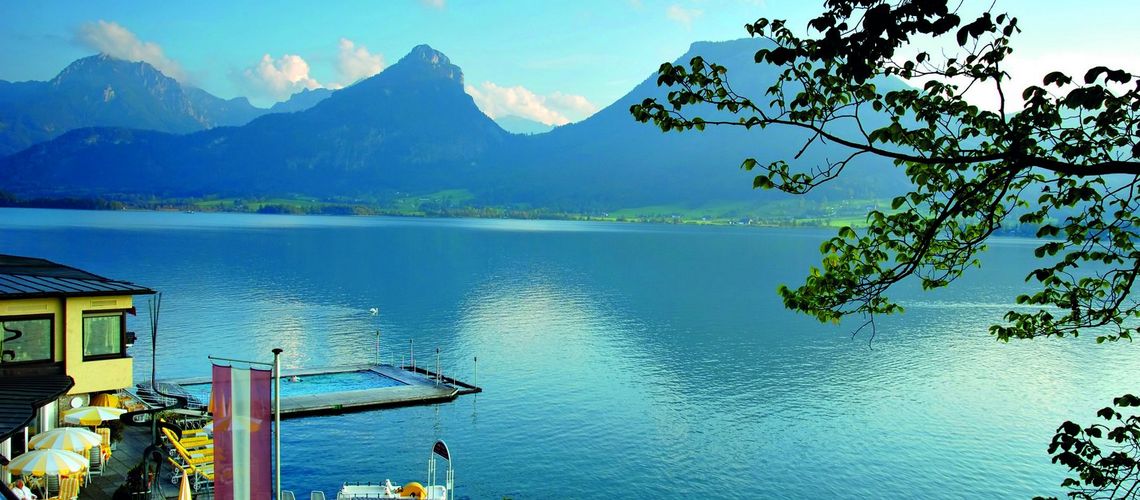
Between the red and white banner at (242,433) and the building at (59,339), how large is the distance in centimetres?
791

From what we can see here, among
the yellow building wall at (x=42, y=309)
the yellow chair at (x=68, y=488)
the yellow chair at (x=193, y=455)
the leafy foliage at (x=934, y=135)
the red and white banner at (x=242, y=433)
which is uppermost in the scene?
the leafy foliage at (x=934, y=135)

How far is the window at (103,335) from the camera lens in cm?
2677

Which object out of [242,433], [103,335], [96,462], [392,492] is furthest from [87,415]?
[242,433]

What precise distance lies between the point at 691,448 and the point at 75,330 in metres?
27.3

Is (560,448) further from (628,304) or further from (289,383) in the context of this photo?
(628,304)

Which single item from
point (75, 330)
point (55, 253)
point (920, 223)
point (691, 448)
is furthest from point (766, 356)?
point (55, 253)

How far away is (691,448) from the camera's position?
4106cm

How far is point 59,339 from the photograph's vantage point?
85.5ft

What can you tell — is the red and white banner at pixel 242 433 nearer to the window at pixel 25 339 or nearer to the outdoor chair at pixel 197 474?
the window at pixel 25 339

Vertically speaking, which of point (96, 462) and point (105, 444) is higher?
point (105, 444)

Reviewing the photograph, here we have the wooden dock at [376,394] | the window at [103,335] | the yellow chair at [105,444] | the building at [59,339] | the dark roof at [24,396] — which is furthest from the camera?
the wooden dock at [376,394]

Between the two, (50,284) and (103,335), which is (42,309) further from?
(103,335)

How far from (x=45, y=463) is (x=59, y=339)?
5.17 meters

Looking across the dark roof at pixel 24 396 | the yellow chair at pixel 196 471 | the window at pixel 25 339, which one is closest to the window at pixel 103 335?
the window at pixel 25 339
